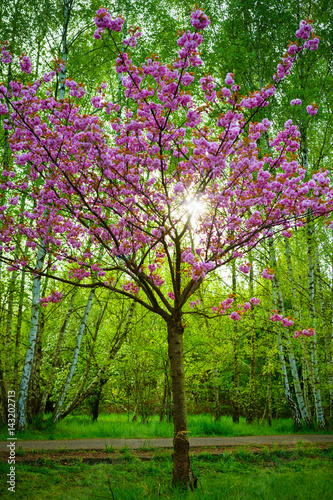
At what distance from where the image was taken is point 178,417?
5047 millimetres

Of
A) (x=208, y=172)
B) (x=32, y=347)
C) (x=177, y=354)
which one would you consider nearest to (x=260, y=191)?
(x=208, y=172)

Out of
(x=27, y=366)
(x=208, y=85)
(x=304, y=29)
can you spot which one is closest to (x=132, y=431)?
(x=27, y=366)

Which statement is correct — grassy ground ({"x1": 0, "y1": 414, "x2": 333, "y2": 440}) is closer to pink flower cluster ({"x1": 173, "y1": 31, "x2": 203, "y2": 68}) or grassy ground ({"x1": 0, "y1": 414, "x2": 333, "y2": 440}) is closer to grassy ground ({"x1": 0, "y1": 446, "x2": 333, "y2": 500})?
grassy ground ({"x1": 0, "y1": 446, "x2": 333, "y2": 500})

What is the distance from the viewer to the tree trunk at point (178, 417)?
16.0 feet

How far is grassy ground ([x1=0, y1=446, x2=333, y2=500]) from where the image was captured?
446cm

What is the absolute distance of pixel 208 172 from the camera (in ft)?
16.5

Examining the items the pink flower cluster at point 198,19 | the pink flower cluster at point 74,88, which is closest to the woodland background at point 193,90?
the pink flower cluster at point 74,88

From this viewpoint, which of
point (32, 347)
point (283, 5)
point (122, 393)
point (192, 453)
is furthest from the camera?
point (122, 393)

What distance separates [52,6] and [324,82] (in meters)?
8.30

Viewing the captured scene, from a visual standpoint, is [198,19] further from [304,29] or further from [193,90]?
[193,90]

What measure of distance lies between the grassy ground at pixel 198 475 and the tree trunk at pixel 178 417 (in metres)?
0.22

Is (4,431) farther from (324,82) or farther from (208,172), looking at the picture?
(324,82)

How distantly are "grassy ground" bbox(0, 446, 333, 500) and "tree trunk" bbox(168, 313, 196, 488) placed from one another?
0.71 feet

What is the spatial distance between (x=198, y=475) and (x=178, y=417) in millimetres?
1457
